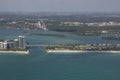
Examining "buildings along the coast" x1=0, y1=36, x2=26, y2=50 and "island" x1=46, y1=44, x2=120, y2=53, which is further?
"buildings along the coast" x1=0, y1=36, x2=26, y2=50

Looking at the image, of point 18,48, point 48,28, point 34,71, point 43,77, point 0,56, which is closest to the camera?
point 43,77

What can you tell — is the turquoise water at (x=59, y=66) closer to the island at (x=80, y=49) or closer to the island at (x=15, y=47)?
the island at (x=15, y=47)

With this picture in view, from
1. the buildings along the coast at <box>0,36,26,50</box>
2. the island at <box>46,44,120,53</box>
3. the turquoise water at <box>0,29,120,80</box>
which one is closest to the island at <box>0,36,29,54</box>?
the buildings along the coast at <box>0,36,26,50</box>

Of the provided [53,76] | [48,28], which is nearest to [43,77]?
[53,76]

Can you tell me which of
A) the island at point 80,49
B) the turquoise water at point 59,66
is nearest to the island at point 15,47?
the turquoise water at point 59,66

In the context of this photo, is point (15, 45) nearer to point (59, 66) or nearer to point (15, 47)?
point (15, 47)

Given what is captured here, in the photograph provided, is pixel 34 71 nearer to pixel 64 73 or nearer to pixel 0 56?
pixel 64 73

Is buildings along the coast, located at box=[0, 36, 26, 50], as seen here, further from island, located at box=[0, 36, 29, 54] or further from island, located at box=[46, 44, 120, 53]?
island, located at box=[46, 44, 120, 53]

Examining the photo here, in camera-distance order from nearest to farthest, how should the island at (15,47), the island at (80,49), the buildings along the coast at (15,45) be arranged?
the island at (15,47) < the island at (80,49) < the buildings along the coast at (15,45)
